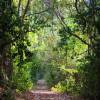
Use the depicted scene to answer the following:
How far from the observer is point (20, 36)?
15.4 meters

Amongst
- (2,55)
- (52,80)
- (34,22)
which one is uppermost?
(34,22)

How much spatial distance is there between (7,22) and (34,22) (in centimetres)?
135

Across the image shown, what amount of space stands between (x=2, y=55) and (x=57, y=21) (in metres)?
7.44

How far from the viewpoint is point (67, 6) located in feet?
68.3

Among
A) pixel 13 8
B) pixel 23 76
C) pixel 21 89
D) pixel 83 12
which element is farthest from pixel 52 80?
pixel 13 8

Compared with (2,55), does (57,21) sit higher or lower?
higher

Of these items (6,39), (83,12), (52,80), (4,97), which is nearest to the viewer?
(4,97)

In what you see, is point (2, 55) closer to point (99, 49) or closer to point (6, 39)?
point (6, 39)

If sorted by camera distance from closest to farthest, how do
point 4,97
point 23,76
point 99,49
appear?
point 4,97 → point 99,49 → point 23,76

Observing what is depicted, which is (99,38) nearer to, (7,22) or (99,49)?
(99,49)

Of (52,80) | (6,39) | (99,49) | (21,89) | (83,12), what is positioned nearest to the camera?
(6,39)

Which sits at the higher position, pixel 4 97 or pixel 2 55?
pixel 2 55

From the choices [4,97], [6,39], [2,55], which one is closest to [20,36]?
[6,39]

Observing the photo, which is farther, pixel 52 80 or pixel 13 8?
pixel 52 80
